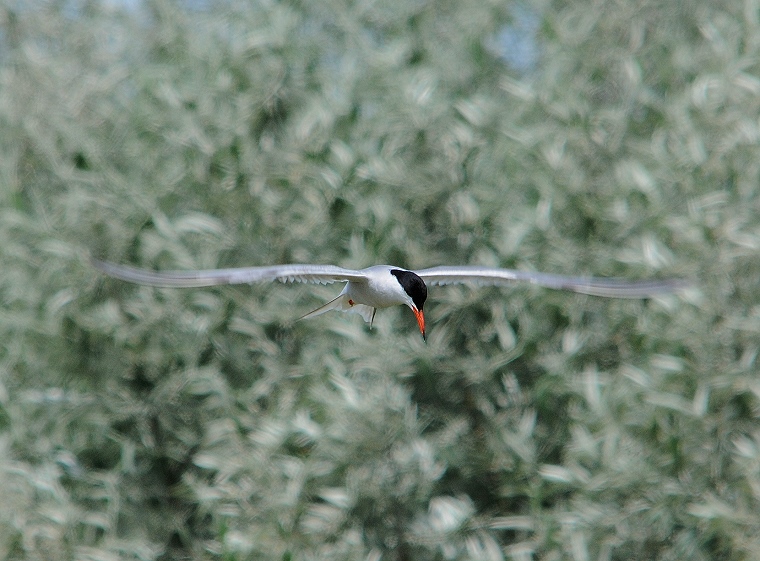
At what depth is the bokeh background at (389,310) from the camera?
571cm

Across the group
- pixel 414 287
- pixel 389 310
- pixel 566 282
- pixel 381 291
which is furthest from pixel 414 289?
pixel 389 310

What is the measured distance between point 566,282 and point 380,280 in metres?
0.68

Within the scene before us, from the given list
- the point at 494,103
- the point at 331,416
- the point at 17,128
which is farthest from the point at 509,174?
the point at 17,128

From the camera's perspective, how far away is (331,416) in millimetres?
5887

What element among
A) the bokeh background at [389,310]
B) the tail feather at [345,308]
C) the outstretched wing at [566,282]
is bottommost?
the bokeh background at [389,310]

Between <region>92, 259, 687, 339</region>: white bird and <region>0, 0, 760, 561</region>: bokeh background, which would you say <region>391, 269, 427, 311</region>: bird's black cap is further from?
<region>0, 0, 760, 561</region>: bokeh background

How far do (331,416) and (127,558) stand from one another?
149 centimetres

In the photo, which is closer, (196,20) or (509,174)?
(509,174)

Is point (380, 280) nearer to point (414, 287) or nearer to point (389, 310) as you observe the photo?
point (414, 287)

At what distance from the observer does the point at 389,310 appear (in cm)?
609

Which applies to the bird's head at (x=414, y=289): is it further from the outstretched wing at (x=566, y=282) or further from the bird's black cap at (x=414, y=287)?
the outstretched wing at (x=566, y=282)

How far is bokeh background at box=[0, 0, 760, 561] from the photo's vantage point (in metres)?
5.71

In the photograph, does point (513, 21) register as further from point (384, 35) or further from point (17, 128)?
point (17, 128)

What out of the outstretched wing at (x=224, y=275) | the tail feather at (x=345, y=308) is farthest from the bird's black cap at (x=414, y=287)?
the tail feather at (x=345, y=308)
